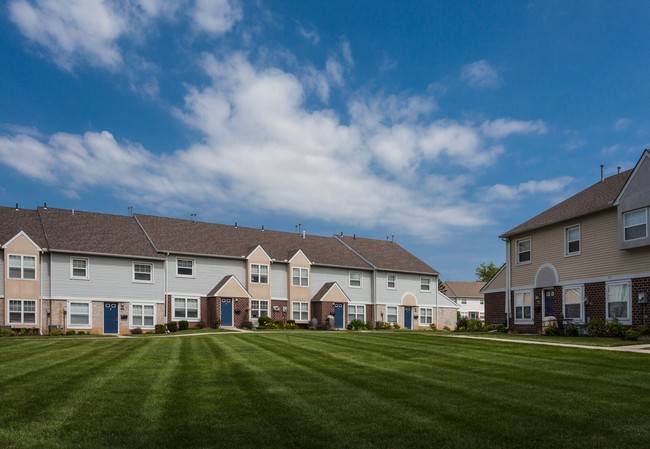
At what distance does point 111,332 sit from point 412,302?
84.0 ft

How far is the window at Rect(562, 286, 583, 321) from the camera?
2805 centimetres

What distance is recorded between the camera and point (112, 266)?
3844cm

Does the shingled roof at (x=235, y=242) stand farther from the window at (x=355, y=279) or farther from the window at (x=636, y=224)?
the window at (x=636, y=224)

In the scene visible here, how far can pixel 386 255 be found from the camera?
5306 cm

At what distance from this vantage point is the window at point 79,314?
3656 centimetres

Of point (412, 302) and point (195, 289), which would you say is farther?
point (412, 302)

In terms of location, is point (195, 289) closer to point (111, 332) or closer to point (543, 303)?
point (111, 332)

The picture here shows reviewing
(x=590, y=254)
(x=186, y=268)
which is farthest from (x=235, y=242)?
(x=590, y=254)

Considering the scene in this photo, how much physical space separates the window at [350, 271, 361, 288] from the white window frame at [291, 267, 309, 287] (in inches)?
173

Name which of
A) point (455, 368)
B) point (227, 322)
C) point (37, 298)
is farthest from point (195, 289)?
point (455, 368)

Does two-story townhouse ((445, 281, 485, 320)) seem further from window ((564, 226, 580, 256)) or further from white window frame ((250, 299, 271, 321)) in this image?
window ((564, 226, 580, 256))

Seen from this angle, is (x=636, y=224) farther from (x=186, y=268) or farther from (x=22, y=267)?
(x=22, y=267)

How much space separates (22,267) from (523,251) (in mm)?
29796

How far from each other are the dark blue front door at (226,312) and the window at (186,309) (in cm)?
182
